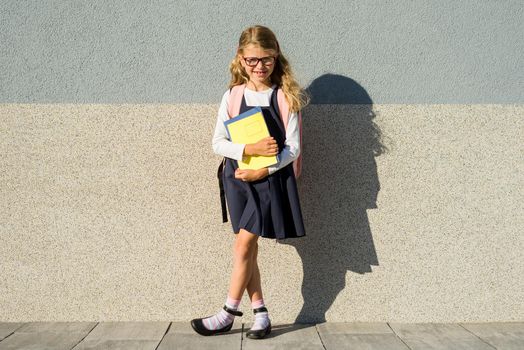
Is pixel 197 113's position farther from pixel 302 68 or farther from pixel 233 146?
pixel 302 68

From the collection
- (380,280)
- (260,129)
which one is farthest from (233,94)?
(380,280)

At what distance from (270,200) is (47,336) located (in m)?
1.56

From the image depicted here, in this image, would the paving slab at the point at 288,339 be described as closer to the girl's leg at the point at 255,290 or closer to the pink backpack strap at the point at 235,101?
the girl's leg at the point at 255,290

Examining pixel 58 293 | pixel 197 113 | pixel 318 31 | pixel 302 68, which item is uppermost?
pixel 318 31

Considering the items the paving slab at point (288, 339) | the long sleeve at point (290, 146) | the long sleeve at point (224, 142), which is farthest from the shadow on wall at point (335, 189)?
the long sleeve at point (224, 142)

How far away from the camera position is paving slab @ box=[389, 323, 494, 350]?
317 cm

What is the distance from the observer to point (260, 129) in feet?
10.3

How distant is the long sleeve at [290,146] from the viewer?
10.4 feet

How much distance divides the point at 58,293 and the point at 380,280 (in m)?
2.09

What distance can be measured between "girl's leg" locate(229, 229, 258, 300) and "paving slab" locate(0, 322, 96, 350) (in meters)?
0.96

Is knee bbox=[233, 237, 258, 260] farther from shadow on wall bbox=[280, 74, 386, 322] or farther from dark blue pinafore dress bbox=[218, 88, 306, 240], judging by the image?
shadow on wall bbox=[280, 74, 386, 322]

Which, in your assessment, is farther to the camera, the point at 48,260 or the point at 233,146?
the point at 48,260

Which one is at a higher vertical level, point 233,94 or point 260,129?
point 233,94

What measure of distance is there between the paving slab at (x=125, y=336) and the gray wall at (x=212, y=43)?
1427 mm
